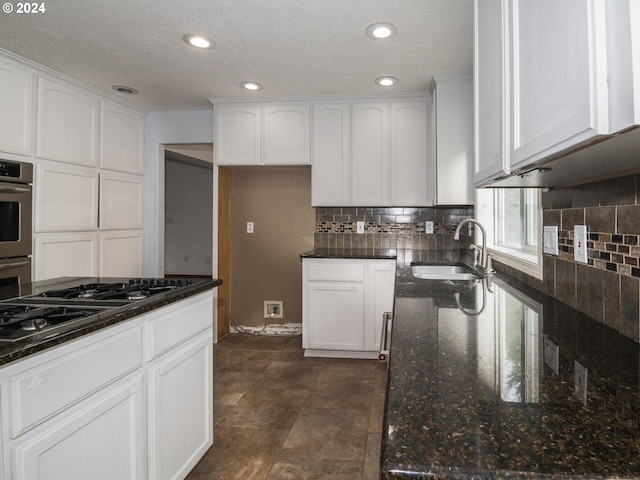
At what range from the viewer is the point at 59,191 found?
10.3ft

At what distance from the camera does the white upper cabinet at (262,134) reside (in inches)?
146

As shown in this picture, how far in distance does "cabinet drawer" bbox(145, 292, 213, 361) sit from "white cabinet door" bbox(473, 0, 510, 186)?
126 cm

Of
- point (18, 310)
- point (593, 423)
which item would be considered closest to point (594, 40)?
point (593, 423)

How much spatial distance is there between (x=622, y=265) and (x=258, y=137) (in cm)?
321

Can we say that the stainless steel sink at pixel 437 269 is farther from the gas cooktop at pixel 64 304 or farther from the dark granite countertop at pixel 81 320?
the gas cooktop at pixel 64 304

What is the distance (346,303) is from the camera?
11.3 feet

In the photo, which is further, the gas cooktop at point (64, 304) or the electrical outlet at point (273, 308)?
the electrical outlet at point (273, 308)

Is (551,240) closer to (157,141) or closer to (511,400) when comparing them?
(511,400)

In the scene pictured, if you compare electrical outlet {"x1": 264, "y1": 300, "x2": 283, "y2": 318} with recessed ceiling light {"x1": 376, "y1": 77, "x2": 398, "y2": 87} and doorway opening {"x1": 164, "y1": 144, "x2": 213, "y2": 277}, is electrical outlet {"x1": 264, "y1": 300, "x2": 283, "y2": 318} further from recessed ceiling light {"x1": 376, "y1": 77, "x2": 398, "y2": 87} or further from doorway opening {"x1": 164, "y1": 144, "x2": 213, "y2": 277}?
doorway opening {"x1": 164, "y1": 144, "x2": 213, "y2": 277}

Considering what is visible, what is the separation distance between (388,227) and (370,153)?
2.45ft

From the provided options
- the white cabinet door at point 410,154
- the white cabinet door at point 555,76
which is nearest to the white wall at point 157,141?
the white cabinet door at point 410,154

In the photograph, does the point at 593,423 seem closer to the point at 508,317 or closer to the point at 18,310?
the point at 508,317

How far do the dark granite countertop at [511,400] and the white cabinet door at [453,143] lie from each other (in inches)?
84.0

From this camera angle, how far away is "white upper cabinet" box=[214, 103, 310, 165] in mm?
3711
